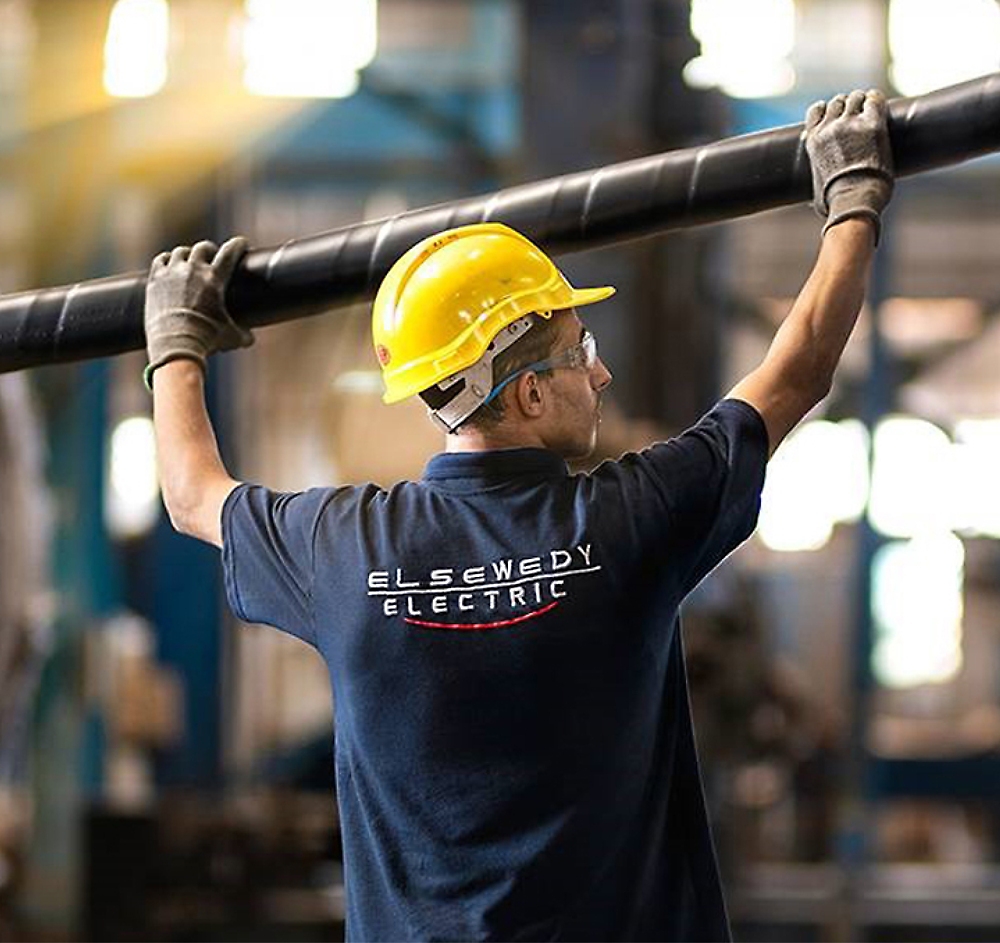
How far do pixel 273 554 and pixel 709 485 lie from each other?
0.55 m

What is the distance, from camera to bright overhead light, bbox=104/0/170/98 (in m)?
12.5

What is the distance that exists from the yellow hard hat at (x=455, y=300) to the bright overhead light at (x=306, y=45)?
1063 cm

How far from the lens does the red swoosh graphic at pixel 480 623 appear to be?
2.50 meters

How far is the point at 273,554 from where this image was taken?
2652mm

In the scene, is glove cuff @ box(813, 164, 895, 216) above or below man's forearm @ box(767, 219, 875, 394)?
above

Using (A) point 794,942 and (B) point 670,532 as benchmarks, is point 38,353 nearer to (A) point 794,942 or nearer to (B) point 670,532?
(B) point 670,532

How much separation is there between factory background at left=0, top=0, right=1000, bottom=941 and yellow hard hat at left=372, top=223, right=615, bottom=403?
6413 mm

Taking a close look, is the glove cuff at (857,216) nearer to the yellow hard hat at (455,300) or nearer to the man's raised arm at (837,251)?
the man's raised arm at (837,251)

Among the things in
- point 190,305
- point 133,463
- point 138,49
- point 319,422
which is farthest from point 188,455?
point 133,463

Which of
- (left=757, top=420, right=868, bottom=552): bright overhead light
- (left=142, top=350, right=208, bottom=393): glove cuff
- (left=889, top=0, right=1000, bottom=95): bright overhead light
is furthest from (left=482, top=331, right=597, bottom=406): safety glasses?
(left=757, top=420, right=868, bottom=552): bright overhead light

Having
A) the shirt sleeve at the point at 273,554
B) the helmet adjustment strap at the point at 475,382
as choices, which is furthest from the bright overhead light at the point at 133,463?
the helmet adjustment strap at the point at 475,382

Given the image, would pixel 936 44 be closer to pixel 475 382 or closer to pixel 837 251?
pixel 837 251

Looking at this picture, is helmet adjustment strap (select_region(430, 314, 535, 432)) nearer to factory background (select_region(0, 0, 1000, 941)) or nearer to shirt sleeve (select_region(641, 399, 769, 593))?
shirt sleeve (select_region(641, 399, 769, 593))

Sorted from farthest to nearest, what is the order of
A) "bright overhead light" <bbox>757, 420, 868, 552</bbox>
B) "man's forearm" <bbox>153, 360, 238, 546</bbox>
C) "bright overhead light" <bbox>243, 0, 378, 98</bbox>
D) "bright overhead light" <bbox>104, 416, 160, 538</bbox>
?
"bright overhead light" <bbox>104, 416, 160, 538</bbox>, "bright overhead light" <bbox>757, 420, 868, 552</bbox>, "bright overhead light" <bbox>243, 0, 378, 98</bbox>, "man's forearm" <bbox>153, 360, 238, 546</bbox>
